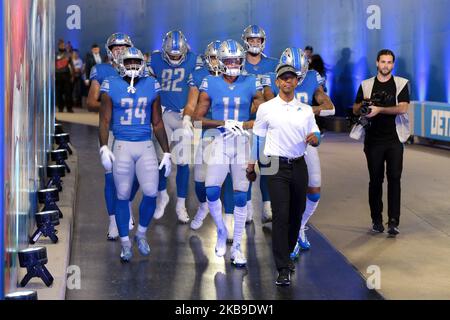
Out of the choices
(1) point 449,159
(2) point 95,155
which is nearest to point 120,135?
(2) point 95,155

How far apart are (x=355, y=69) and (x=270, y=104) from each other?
16.0 metres

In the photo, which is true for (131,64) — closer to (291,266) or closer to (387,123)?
(291,266)

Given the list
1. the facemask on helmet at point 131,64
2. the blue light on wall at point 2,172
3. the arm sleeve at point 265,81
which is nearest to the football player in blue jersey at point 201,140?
the arm sleeve at point 265,81

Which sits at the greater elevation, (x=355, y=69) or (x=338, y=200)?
(x=355, y=69)

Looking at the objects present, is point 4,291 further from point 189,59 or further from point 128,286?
point 189,59

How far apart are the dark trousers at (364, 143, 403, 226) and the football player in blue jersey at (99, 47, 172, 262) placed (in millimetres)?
2620

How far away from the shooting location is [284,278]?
8062 millimetres

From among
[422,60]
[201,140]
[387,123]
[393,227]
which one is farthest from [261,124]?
[422,60]

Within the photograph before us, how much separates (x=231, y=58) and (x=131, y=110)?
1.01 metres

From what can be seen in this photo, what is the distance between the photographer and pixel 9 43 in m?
5.92

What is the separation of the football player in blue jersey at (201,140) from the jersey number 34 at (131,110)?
29.2 inches

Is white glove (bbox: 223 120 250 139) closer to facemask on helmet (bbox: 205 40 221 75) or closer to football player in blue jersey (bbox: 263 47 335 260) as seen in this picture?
football player in blue jersey (bbox: 263 47 335 260)

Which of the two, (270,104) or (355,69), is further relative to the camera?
(355,69)

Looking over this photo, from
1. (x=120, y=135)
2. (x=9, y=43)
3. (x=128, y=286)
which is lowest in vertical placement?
(x=128, y=286)
